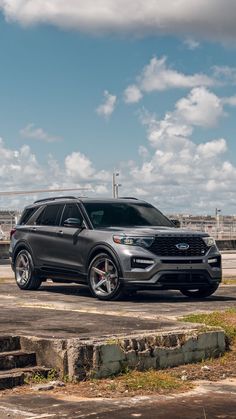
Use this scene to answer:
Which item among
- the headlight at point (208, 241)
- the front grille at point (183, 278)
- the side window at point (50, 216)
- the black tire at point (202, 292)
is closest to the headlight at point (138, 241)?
the front grille at point (183, 278)

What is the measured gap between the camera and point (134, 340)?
6441 millimetres

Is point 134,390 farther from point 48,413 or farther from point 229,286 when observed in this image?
point 229,286

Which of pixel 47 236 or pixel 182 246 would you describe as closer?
pixel 182 246

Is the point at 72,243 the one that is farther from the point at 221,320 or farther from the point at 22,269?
the point at 221,320

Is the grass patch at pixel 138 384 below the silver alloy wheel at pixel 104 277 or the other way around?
below

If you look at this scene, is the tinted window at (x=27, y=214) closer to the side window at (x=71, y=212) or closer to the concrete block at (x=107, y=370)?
the side window at (x=71, y=212)

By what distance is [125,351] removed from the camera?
6.30 metres

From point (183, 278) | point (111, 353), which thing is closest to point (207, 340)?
point (111, 353)

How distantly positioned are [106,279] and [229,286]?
377 centimetres

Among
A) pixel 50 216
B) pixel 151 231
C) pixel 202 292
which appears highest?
pixel 50 216

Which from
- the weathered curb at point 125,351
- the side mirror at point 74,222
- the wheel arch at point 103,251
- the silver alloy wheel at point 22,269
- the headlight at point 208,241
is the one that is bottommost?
the weathered curb at point 125,351

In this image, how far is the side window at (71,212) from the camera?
1223 centimetres

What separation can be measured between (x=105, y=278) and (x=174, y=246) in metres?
1.16

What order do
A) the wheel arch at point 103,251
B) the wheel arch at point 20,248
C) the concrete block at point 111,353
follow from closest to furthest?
the concrete block at point 111,353 → the wheel arch at point 103,251 → the wheel arch at point 20,248
